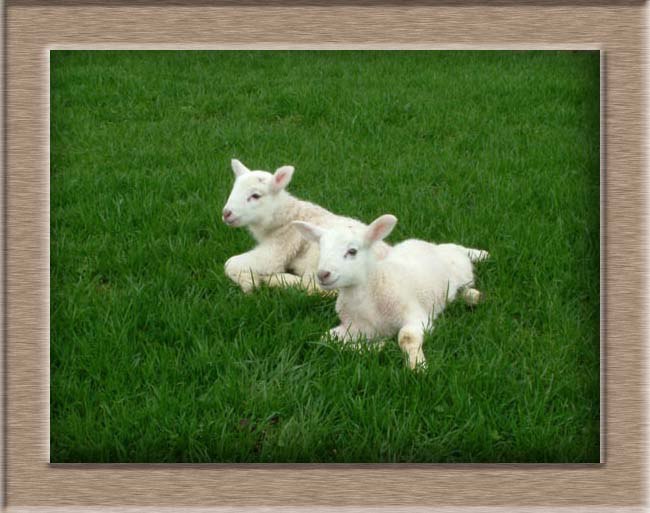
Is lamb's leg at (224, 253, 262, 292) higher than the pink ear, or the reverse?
the pink ear

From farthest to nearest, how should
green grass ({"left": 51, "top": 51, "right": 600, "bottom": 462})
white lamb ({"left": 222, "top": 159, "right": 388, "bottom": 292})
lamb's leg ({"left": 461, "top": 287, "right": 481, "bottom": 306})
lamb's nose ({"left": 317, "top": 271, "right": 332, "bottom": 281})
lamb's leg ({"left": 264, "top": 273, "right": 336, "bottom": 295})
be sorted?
white lamb ({"left": 222, "top": 159, "right": 388, "bottom": 292}) → lamb's leg ({"left": 264, "top": 273, "right": 336, "bottom": 295}) → lamb's leg ({"left": 461, "top": 287, "right": 481, "bottom": 306}) → lamb's nose ({"left": 317, "top": 271, "right": 332, "bottom": 281}) → green grass ({"left": 51, "top": 51, "right": 600, "bottom": 462})

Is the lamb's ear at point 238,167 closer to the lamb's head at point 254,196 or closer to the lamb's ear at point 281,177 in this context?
the lamb's head at point 254,196

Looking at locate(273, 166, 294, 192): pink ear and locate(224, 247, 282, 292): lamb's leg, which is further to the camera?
locate(273, 166, 294, 192): pink ear

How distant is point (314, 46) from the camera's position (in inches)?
120

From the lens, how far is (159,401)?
316 centimetres

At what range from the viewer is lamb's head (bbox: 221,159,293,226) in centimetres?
446

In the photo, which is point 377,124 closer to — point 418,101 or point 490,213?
point 418,101

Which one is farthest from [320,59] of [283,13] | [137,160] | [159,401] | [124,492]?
[137,160]

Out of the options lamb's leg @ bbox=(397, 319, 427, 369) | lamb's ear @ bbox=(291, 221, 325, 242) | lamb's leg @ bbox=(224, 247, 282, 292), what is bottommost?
lamb's leg @ bbox=(397, 319, 427, 369)

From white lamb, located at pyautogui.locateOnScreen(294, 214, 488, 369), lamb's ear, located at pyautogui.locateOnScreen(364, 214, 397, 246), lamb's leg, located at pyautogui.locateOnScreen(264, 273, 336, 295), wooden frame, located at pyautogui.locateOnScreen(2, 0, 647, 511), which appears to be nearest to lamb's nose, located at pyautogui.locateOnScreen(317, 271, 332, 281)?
white lamb, located at pyautogui.locateOnScreen(294, 214, 488, 369)

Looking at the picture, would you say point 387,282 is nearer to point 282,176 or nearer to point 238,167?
Answer: point 282,176

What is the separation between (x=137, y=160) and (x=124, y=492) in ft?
10.3

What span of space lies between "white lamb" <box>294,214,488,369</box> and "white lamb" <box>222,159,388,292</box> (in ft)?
1.47

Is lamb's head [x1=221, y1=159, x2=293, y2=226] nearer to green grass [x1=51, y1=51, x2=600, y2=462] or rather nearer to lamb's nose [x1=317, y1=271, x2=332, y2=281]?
green grass [x1=51, y1=51, x2=600, y2=462]
